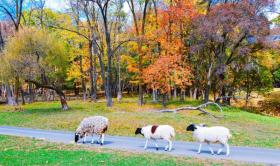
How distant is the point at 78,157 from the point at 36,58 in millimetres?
21523

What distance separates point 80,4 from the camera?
1971 inches

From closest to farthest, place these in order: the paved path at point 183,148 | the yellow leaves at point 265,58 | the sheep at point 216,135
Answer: the paved path at point 183,148 < the sheep at point 216,135 < the yellow leaves at point 265,58

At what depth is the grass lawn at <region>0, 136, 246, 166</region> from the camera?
45.5 feet

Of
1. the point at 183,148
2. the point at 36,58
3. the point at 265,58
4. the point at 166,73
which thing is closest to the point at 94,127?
the point at 183,148

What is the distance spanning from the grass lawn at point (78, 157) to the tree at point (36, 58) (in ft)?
53.8

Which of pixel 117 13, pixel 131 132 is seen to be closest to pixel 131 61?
pixel 117 13

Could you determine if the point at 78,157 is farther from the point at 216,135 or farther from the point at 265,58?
the point at 265,58

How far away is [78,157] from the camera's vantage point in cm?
1500

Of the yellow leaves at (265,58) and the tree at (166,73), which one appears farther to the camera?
the yellow leaves at (265,58)

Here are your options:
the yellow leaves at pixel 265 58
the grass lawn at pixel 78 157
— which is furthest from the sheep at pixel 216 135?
the yellow leaves at pixel 265 58

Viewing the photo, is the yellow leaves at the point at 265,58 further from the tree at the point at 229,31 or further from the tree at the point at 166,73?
the tree at the point at 166,73

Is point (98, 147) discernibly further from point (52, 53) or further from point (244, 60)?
point (244, 60)

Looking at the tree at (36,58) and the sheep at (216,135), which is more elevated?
the tree at (36,58)

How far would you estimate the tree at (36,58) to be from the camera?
33375 millimetres
